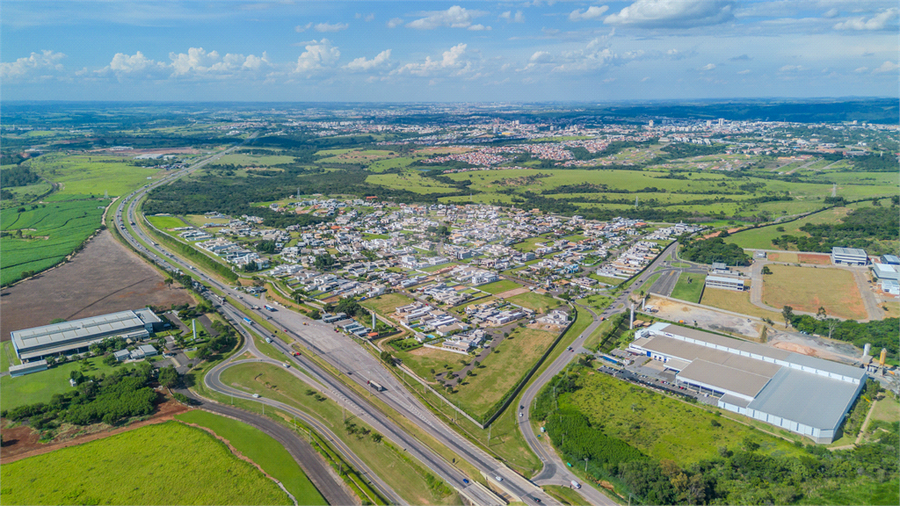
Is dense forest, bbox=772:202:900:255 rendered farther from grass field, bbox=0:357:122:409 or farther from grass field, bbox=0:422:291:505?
grass field, bbox=0:357:122:409

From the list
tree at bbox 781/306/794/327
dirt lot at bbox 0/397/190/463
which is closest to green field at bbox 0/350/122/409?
dirt lot at bbox 0/397/190/463

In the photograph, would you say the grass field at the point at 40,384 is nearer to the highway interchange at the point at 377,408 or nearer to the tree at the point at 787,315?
the highway interchange at the point at 377,408

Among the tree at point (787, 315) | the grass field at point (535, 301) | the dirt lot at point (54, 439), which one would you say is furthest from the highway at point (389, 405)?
the tree at point (787, 315)

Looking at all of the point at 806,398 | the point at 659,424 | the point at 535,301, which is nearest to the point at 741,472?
the point at 659,424

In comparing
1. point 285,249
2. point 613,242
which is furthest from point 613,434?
point 285,249

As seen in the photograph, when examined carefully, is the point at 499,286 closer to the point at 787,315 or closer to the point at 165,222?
the point at 787,315
